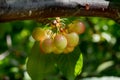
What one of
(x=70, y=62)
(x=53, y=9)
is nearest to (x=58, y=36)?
(x=70, y=62)

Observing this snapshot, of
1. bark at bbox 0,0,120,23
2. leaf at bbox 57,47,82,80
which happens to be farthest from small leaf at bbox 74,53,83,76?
bark at bbox 0,0,120,23

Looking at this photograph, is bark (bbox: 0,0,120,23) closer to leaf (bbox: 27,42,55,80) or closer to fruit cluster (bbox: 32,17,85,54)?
fruit cluster (bbox: 32,17,85,54)

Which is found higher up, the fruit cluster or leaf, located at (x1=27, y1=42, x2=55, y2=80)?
the fruit cluster

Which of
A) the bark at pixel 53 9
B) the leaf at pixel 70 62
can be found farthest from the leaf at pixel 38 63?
the bark at pixel 53 9

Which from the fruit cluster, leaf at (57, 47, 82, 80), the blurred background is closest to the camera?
the fruit cluster

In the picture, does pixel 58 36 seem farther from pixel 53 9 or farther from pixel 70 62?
pixel 53 9

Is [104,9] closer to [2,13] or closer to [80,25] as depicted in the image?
[80,25]
